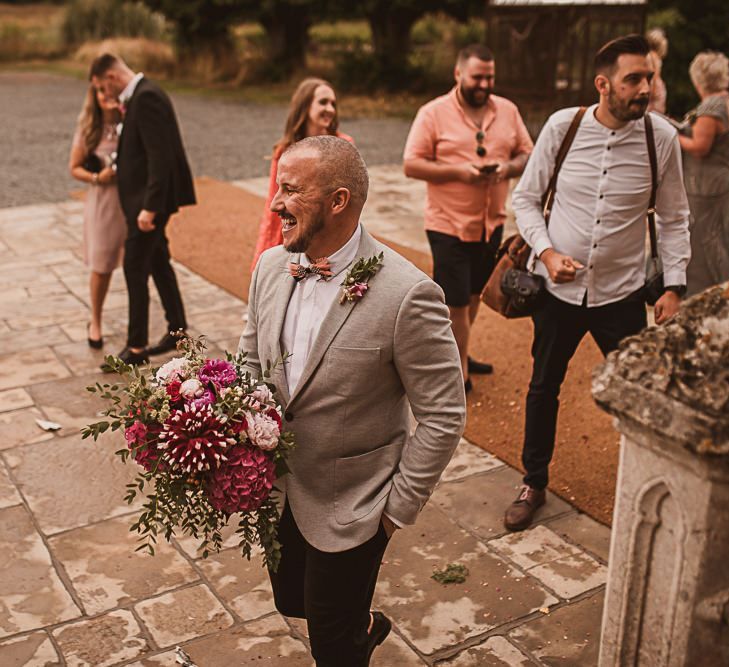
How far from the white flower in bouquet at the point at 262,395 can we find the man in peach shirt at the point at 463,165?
318 cm

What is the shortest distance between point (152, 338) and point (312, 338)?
4.81m

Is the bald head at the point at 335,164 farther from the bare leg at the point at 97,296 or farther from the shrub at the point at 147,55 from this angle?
the shrub at the point at 147,55

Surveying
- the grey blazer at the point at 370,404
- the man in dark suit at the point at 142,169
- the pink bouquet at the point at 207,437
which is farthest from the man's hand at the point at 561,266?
the man in dark suit at the point at 142,169

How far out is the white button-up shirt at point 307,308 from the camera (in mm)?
3039

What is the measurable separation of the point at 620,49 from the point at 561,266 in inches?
38.9

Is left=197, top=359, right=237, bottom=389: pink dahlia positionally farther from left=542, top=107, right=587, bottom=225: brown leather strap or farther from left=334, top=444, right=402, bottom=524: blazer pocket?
left=542, top=107, right=587, bottom=225: brown leather strap

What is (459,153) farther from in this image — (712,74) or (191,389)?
(191,389)

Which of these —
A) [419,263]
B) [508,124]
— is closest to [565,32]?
[419,263]

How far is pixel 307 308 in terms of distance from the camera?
3.08 metres

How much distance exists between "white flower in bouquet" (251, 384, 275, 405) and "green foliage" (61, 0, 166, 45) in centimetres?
3327

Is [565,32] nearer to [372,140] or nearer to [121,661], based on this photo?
[372,140]

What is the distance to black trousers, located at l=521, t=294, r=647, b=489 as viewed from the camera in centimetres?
457

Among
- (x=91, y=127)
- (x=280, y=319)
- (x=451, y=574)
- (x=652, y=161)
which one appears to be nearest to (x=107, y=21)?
(x=91, y=127)

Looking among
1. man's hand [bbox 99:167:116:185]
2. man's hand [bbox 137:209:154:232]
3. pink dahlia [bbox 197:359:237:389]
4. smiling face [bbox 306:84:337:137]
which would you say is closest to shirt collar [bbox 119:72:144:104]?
man's hand [bbox 99:167:116:185]
